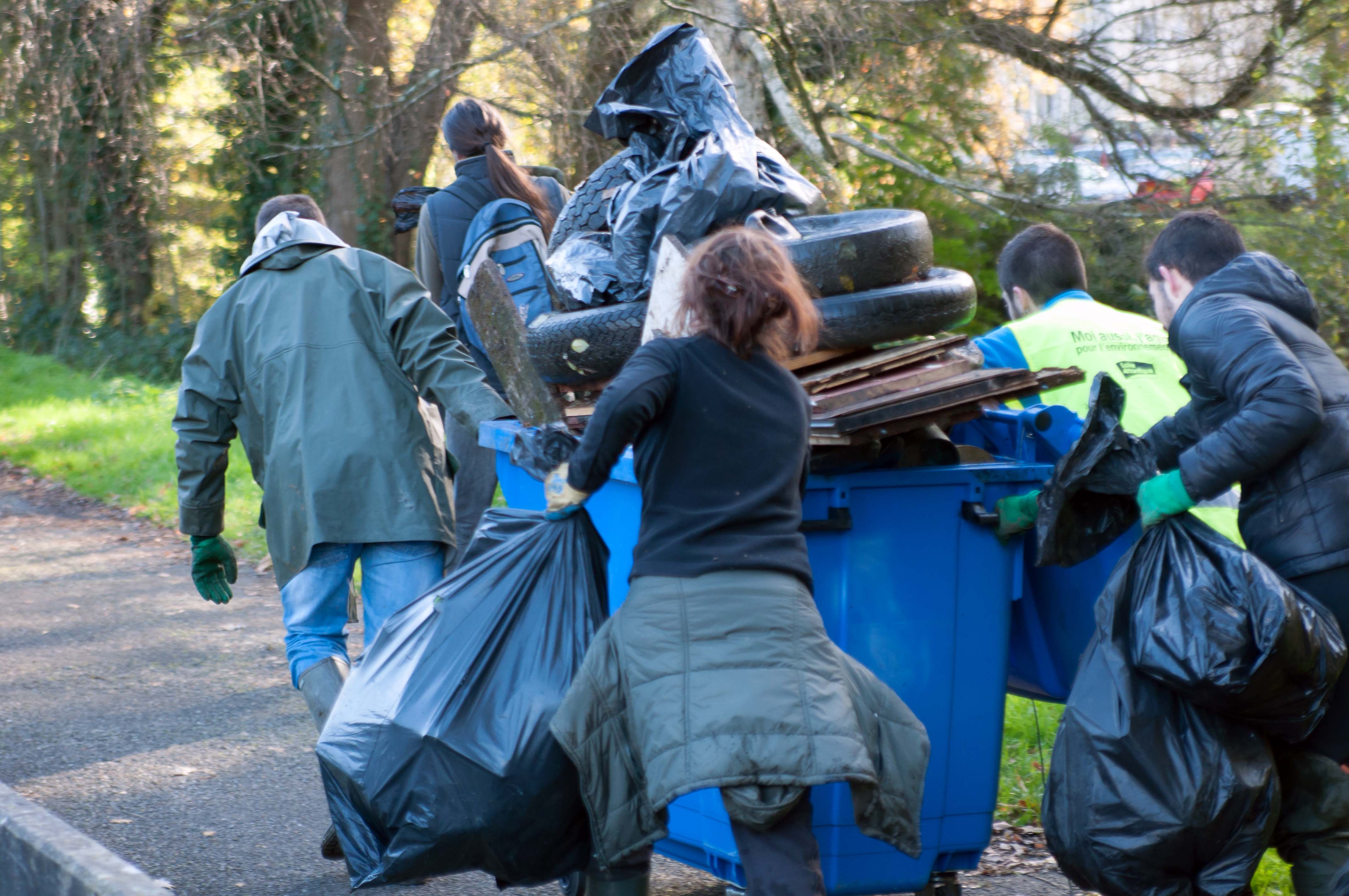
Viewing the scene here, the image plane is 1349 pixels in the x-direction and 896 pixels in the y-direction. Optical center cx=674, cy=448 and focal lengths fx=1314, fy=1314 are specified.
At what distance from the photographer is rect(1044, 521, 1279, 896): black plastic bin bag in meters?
2.52

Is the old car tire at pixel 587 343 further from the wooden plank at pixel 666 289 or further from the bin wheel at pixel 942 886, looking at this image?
the bin wheel at pixel 942 886

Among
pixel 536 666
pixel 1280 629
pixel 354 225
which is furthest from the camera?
pixel 354 225

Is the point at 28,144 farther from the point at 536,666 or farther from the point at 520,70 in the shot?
the point at 536,666

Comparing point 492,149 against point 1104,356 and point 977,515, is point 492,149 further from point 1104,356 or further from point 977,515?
point 977,515

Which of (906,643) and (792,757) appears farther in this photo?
(906,643)

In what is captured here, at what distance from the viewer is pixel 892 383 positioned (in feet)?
8.93

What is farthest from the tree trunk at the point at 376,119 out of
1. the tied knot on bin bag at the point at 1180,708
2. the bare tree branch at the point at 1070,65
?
the tied knot on bin bag at the point at 1180,708

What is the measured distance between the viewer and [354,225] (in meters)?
12.2

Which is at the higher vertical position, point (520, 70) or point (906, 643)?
point (520, 70)

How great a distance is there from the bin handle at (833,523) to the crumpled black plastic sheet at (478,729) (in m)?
A: 0.45

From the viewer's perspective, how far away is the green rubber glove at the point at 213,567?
3688 millimetres

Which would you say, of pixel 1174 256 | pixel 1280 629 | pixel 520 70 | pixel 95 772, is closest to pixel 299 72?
pixel 520 70

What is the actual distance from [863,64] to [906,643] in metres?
→ 6.12

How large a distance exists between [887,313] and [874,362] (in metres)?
0.18
